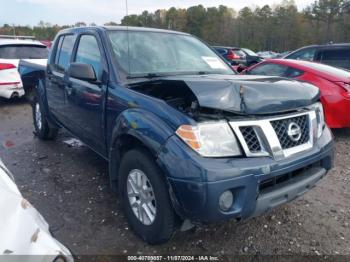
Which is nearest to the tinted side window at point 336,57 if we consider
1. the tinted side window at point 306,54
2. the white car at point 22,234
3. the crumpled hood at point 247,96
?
the tinted side window at point 306,54

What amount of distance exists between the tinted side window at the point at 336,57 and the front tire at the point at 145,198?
6377 millimetres

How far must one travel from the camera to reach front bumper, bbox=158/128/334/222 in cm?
223

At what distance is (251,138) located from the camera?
2.46 metres

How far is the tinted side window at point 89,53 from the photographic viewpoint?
359 centimetres

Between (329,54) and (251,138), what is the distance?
637 centimetres

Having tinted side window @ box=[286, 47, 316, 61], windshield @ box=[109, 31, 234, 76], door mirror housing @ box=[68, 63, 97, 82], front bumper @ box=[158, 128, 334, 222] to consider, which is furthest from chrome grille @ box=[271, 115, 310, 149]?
tinted side window @ box=[286, 47, 316, 61]

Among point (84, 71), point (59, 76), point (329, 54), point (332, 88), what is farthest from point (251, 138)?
point (329, 54)

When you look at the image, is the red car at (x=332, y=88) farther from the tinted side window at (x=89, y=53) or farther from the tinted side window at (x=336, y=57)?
the tinted side window at (x=89, y=53)

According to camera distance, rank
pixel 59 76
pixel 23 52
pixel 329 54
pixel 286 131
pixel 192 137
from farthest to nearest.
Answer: pixel 23 52 < pixel 329 54 < pixel 59 76 < pixel 286 131 < pixel 192 137

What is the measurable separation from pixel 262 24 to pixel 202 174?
58.7m

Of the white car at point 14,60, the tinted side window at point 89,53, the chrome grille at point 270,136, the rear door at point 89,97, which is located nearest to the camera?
the chrome grille at point 270,136

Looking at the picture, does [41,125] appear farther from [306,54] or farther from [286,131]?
[306,54]

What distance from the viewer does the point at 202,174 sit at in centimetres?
222

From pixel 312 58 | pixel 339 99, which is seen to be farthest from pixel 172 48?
pixel 312 58
